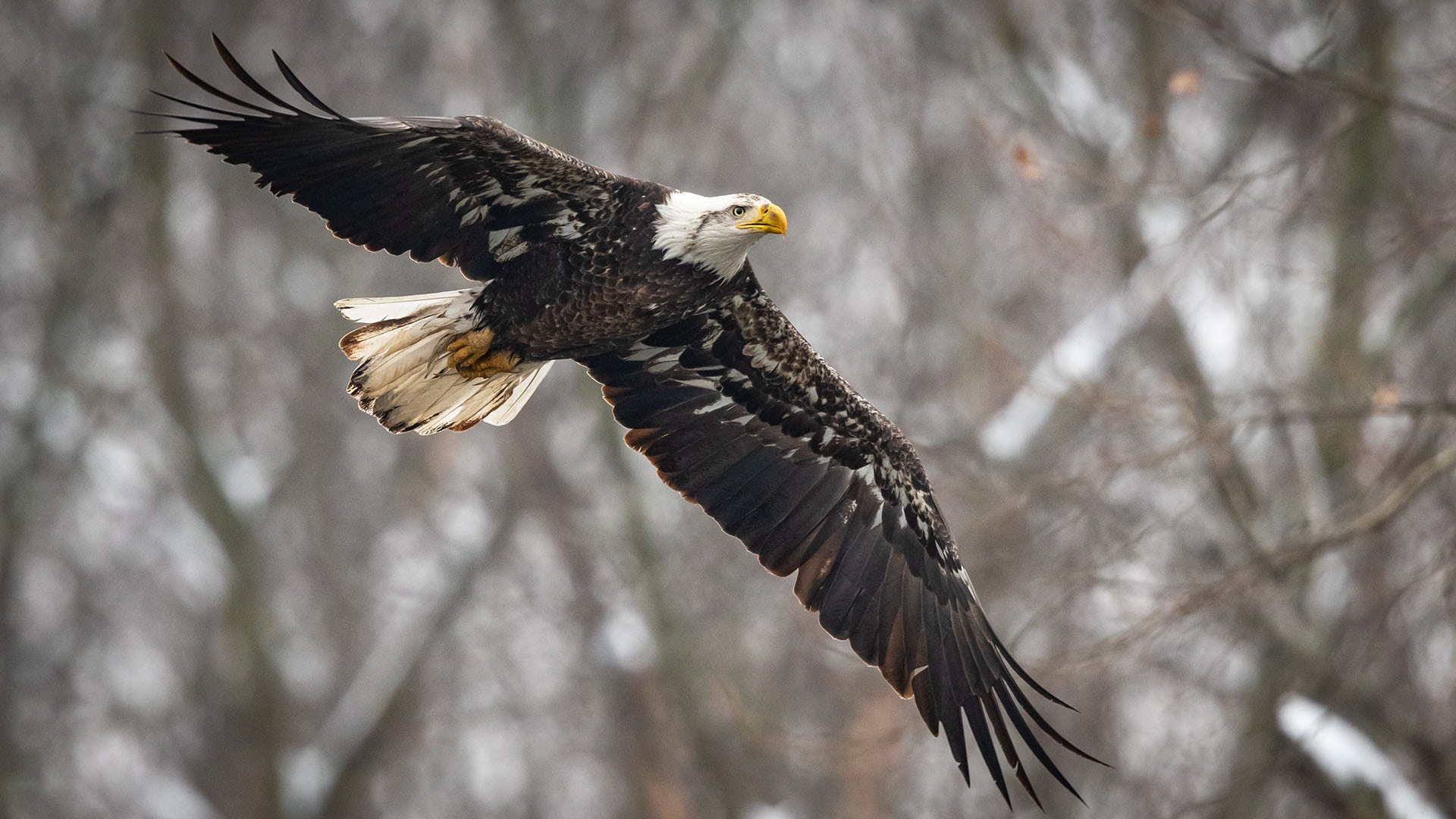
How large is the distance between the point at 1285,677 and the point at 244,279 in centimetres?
1364

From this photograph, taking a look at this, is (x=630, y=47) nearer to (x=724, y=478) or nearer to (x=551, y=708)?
(x=551, y=708)

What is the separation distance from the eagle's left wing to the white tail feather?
0.56m

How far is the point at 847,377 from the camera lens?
1284cm

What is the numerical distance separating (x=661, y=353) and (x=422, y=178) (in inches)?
51.4

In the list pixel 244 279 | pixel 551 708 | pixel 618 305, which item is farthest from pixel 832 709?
pixel 618 305

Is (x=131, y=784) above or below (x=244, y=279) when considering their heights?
below

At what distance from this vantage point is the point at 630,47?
1398 centimetres

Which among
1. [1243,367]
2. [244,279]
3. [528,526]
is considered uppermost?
[244,279]

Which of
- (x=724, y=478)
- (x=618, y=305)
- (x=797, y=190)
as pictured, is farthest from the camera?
(x=797, y=190)

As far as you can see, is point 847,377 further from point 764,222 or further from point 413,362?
point 764,222

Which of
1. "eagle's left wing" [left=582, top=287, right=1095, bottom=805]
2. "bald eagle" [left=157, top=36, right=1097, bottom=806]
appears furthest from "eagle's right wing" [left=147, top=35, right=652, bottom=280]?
"eagle's left wing" [left=582, top=287, right=1095, bottom=805]

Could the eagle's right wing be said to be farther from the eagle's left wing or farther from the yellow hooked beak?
the eagle's left wing

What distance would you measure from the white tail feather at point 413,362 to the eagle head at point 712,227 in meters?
0.82

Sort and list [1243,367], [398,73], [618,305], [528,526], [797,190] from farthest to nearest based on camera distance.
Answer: [797,190]
[528,526]
[398,73]
[1243,367]
[618,305]
